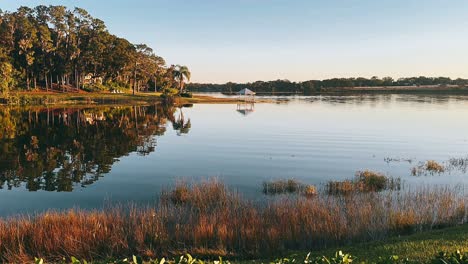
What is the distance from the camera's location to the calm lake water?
20.3 m

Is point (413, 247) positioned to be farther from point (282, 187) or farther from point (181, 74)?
point (181, 74)

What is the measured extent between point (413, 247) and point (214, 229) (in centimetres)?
571

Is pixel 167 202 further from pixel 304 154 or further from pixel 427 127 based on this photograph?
pixel 427 127

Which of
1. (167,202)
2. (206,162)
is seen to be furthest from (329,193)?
(206,162)

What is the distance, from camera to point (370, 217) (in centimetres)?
1365

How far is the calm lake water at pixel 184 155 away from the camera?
20.3m

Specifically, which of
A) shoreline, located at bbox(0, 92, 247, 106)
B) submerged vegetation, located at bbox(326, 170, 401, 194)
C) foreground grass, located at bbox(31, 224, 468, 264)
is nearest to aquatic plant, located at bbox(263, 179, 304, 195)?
submerged vegetation, located at bbox(326, 170, 401, 194)

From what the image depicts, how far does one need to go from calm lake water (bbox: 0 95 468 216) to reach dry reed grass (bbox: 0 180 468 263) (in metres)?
4.59

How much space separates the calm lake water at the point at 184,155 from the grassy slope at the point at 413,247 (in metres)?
8.16

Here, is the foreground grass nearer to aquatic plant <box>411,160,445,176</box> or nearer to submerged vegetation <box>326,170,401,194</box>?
submerged vegetation <box>326,170,401,194</box>

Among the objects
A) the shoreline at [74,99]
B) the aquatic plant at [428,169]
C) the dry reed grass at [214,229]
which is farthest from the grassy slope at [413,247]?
the shoreline at [74,99]

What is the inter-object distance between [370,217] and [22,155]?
24.8 m

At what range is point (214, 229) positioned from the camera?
1265cm

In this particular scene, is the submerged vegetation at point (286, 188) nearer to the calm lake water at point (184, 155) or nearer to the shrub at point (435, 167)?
the calm lake water at point (184, 155)
